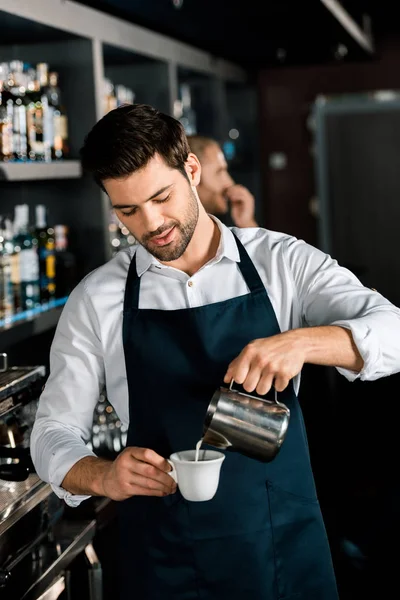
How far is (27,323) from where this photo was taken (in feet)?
8.07

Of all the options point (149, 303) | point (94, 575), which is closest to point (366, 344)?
point (149, 303)

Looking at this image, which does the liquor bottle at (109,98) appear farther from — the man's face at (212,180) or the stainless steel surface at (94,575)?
the stainless steel surface at (94,575)

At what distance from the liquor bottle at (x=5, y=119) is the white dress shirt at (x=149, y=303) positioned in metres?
0.83

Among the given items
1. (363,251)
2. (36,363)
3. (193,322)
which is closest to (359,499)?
(36,363)

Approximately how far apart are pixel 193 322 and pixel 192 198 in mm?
237

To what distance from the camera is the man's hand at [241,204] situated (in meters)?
3.40

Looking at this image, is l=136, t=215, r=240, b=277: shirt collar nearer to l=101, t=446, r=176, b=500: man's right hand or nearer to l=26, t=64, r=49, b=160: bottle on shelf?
l=101, t=446, r=176, b=500: man's right hand

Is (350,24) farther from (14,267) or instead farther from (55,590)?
(55,590)

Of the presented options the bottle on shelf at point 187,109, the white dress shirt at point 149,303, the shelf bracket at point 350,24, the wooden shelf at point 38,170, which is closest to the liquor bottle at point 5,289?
the wooden shelf at point 38,170

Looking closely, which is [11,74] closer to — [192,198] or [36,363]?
[36,363]

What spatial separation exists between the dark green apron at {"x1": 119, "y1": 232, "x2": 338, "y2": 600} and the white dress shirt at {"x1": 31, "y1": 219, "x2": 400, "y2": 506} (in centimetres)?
5

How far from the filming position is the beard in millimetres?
1686

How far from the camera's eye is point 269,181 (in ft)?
20.4

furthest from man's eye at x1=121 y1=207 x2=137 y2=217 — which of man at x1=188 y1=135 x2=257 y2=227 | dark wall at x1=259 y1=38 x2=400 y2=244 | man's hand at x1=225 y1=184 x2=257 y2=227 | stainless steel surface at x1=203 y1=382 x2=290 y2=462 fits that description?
dark wall at x1=259 y1=38 x2=400 y2=244
